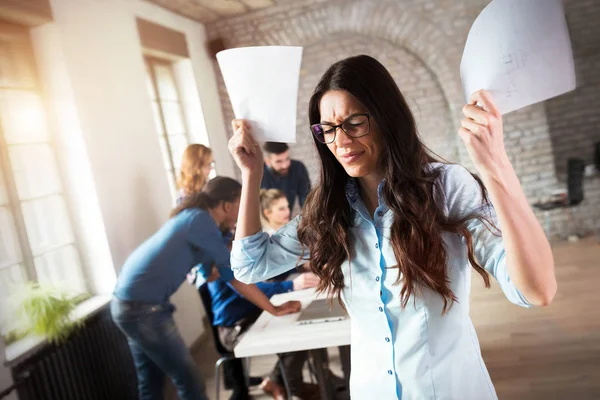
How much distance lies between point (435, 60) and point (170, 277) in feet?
9.57

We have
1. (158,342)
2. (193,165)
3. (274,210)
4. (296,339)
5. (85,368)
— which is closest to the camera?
(296,339)

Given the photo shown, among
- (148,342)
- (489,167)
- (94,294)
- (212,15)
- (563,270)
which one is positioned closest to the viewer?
(489,167)

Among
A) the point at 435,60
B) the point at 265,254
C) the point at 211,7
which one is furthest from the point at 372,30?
the point at 265,254

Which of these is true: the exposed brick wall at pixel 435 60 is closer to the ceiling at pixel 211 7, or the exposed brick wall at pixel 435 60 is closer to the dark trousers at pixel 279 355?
the ceiling at pixel 211 7

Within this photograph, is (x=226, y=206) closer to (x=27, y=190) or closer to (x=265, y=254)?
(x=27, y=190)

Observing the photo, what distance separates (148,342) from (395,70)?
10.2 ft

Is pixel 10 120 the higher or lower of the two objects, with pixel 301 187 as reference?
higher

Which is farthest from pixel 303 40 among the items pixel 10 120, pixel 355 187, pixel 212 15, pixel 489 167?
pixel 489 167

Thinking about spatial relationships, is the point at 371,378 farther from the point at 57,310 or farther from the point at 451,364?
the point at 57,310

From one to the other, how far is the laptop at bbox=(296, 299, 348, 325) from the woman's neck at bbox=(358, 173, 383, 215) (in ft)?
3.05

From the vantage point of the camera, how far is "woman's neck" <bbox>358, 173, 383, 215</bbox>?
97 centimetres

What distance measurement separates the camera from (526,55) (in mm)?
779

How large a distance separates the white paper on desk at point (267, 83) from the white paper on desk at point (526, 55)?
0.38 metres

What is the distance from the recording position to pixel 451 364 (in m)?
0.90
